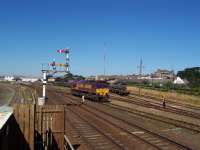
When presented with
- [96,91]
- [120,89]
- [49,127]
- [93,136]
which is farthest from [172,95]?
[49,127]

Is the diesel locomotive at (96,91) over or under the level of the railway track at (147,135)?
over

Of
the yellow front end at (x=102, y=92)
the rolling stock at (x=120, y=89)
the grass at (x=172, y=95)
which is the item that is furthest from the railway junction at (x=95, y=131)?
the rolling stock at (x=120, y=89)

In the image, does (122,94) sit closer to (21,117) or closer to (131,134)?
(131,134)

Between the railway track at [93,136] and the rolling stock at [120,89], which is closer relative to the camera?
the railway track at [93,136]

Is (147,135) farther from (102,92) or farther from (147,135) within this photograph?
(102,92)

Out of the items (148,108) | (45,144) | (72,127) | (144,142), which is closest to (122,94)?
(148,108)

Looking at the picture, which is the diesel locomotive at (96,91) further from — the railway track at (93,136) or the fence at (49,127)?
the fence at (49,127)

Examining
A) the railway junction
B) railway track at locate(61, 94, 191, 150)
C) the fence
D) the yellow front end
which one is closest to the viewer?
the railway junction

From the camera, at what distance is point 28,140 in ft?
40.4

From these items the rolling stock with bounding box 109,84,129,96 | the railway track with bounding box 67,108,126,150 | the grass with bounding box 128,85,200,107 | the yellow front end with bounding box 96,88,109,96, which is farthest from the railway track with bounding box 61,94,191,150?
the rolling stock with bounding box 109,84,129,96

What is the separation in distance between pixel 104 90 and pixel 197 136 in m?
27.0

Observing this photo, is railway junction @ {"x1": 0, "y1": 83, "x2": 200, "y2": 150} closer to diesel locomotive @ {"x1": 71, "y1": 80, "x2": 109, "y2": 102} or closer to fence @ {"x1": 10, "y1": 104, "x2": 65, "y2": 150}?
fence @ {"x1": 10, "y1": 104, "x2": 65, "y2": 150}

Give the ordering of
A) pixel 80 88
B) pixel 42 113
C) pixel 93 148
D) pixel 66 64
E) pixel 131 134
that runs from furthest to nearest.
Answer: pixel 80 88
pixel 66 64
pixel 131 134
pixel 93 148
pixel 42 113

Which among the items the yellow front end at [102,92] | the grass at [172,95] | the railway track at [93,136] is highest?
the yellow front end at [102,92]
